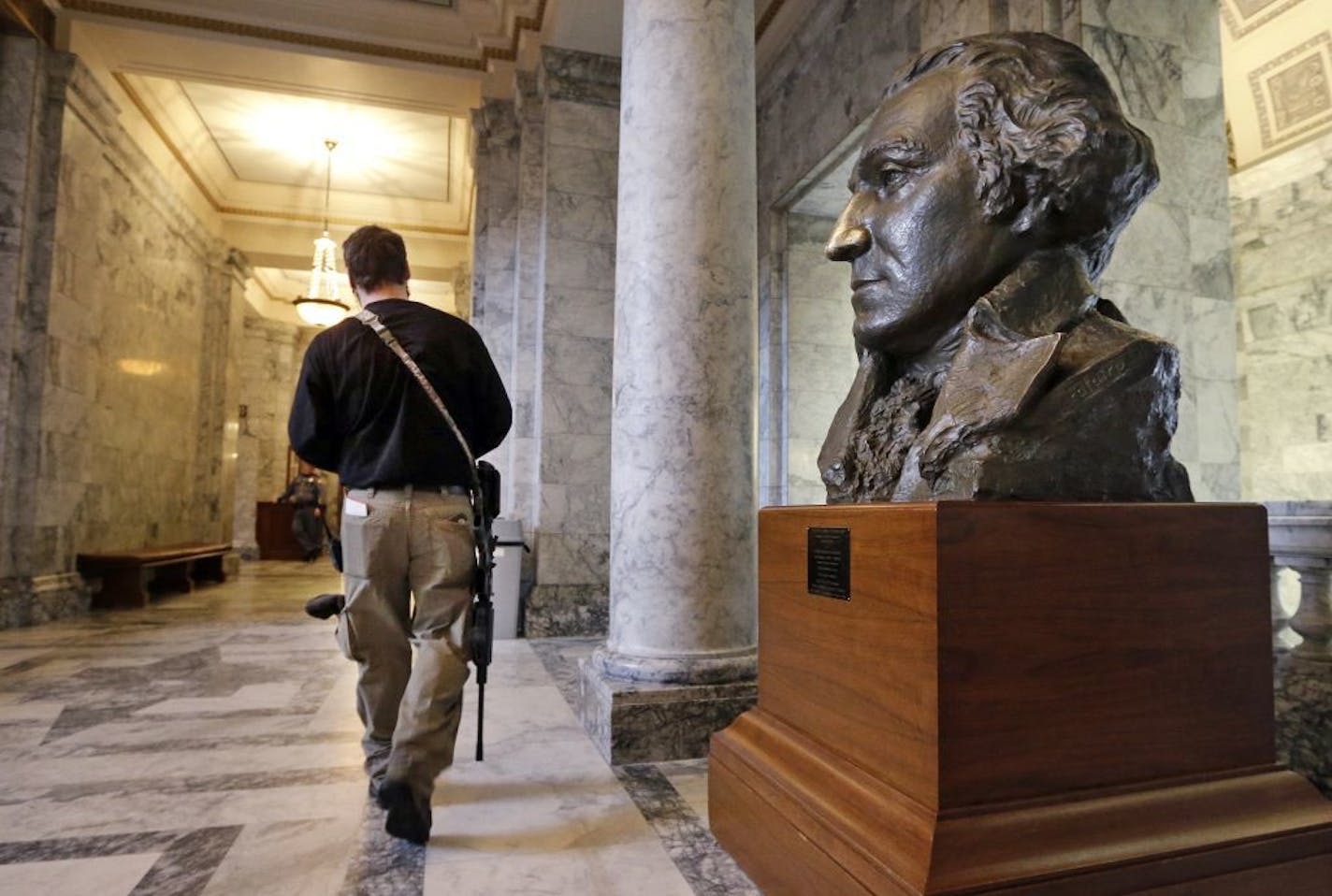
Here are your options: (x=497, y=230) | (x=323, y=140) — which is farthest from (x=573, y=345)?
(x=323, y=140)

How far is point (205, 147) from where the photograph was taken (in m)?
9.86

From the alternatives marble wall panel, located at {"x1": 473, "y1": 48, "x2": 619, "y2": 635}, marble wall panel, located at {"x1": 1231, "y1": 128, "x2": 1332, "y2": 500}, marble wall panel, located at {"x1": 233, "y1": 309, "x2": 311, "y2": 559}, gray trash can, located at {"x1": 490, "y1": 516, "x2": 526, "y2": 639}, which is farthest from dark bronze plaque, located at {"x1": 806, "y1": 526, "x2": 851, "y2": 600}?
marble wall panel, located at {"x1": 233, "y1": 309, "x2": 311, "y2": 559}

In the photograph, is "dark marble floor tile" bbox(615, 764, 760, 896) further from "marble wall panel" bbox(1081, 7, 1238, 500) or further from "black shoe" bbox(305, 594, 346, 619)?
"marble wall panel" bbox(1081, 7, 1238, 500)

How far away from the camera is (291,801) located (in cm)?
256

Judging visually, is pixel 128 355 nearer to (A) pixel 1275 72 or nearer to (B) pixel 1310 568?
(B) pixel 1310 568

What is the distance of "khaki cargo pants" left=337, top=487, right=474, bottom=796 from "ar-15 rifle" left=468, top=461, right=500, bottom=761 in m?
0.07

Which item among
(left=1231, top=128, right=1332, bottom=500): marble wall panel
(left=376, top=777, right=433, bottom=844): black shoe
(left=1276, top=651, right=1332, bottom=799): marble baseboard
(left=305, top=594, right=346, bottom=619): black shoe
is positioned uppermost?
(left=1231, top=128, right=1332, bottom=500): marble wall panel

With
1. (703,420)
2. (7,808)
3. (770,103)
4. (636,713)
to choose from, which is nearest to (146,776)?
(7,808)

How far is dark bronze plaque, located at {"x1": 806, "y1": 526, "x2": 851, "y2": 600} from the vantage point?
5.20 feet

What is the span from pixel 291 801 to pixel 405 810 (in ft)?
2.12

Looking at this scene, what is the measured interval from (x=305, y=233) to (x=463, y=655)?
11.8 meters

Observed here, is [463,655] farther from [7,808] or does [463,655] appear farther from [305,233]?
[305,233]

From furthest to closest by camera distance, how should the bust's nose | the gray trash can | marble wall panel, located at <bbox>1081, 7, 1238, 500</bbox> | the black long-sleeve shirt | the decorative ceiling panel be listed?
the decorative ceiling panel
the gray trash can
marble wall panel, located at <bbox>1081, 7, 1238, 500</bbox>
the black long-sleeve shirt
the bust's nose

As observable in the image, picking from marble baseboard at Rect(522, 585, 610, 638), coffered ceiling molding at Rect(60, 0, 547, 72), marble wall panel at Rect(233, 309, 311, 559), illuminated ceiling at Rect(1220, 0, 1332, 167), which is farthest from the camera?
marble wall panel at Rect(233, 309, 311, 559)
